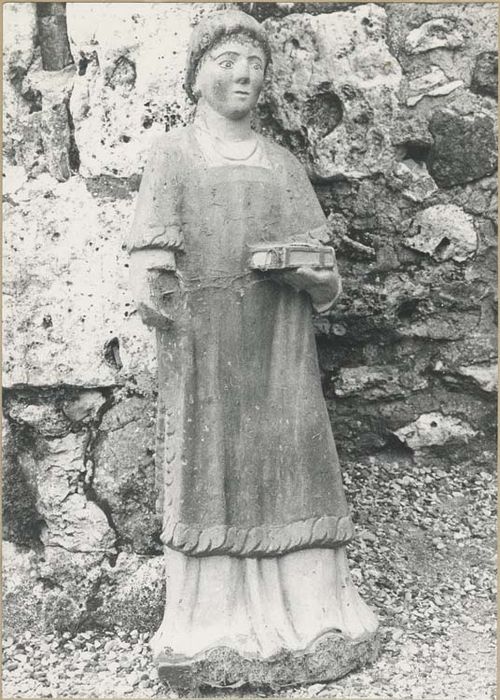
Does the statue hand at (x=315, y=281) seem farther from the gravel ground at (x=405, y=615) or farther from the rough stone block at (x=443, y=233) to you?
the gravel ground at (x=405, y=615)

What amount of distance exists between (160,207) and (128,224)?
577 mm

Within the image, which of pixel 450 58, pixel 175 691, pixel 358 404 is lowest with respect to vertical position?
pixel 175 691

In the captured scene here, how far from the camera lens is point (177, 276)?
3.05 meters

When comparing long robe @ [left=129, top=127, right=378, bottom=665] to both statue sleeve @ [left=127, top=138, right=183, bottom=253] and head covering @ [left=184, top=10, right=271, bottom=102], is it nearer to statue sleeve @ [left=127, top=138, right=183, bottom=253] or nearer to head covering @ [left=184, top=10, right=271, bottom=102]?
statue sleeve @ [left=127, top=138, right=183, bottom=253]

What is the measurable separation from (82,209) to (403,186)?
117 centimetres

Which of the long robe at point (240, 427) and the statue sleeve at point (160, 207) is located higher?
the statue sleeve at point (160, 207)

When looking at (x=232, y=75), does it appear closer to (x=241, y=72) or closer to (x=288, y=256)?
(x=241, y=72)

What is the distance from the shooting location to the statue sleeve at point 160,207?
9.79 ft

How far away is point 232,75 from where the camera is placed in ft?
9.93

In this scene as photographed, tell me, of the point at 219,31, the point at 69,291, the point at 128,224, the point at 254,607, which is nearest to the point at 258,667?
the point at 254,607

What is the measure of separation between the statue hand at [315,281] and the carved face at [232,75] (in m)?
0.50

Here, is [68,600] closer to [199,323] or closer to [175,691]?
[175,691]

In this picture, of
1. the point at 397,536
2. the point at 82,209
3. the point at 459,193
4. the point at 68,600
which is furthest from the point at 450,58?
Result: the point at 68,600

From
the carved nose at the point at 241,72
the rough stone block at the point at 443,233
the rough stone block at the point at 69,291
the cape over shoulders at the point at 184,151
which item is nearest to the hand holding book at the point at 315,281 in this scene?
the cape over shoulders at the point at 184,151
